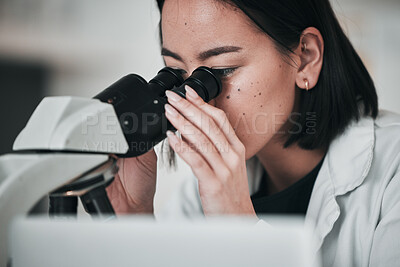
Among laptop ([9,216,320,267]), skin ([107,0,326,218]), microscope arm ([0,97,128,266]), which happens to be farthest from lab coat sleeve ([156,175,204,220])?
laptop ([9,216,320,267])

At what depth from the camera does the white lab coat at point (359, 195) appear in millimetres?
1036

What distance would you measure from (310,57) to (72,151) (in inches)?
33.1

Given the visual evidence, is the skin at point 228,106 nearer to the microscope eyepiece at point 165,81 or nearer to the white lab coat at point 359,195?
the microscope eyepiece at point 165,81

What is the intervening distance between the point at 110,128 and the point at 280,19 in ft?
2.08

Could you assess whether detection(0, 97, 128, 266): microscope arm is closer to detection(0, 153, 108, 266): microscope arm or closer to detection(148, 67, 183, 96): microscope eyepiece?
detection(0, 153, 108, 266): microscope arm

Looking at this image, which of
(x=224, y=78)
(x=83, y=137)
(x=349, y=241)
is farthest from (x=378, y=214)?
(x=83, y=137)

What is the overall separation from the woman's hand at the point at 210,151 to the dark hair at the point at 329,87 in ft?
1.27

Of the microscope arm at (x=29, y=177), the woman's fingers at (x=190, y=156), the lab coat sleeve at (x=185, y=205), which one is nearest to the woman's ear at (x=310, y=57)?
the woman's fingers at (x=190, y=156)

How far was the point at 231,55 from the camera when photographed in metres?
1.01

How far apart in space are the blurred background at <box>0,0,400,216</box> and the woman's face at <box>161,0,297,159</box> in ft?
6.64

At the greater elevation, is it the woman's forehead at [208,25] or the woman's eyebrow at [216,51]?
the woman's forehead at [208,25]

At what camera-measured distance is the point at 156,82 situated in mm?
998

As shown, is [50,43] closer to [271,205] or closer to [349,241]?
[271,205]

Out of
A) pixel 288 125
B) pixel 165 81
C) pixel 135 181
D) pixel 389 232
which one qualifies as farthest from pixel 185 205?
pixel 389 232
